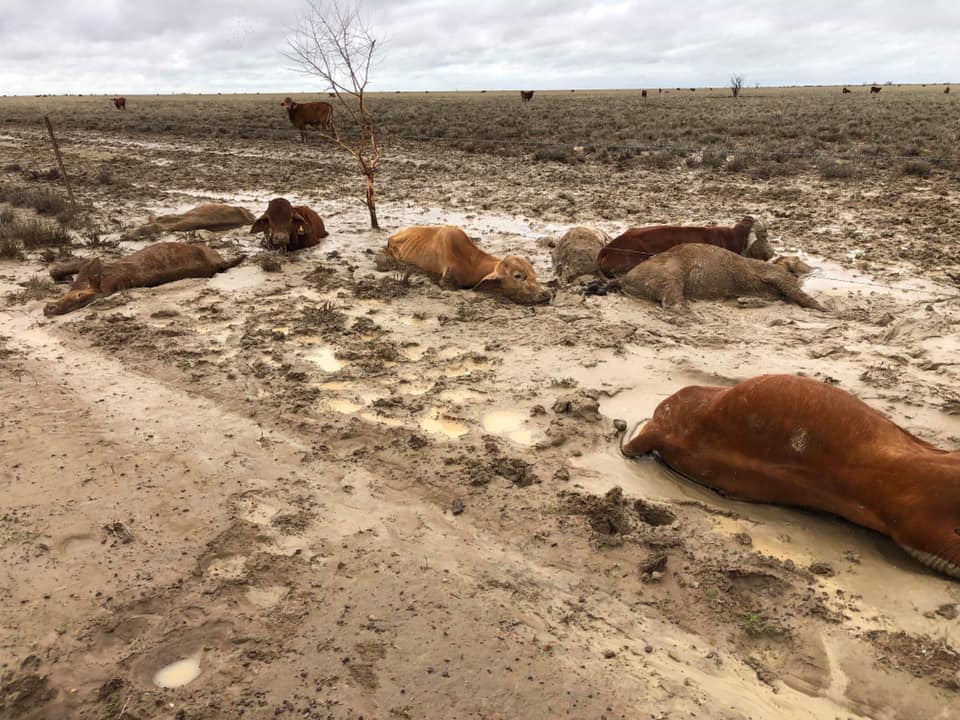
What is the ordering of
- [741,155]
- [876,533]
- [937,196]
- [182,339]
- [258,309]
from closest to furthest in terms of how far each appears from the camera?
[876,533], [182,339], [258,309], [937,196], [741,155]

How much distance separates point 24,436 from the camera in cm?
425

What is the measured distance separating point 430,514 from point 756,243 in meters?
5.94

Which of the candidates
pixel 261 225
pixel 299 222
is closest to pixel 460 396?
pixel 299 222

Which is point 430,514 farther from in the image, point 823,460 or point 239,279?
point 239,279

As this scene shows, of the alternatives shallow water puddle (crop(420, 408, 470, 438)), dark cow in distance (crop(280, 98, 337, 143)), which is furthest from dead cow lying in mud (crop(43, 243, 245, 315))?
dark cow in distance (crop(280, 98, 337, 143))

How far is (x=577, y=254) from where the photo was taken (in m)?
7.82

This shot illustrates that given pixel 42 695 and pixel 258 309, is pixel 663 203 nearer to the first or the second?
pixel 258 309

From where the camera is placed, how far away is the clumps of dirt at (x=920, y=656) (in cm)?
249

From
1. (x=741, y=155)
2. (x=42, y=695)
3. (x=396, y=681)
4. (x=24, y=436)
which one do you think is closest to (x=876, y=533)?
(x=396, y=681)

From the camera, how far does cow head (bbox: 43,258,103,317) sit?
6.54 metres

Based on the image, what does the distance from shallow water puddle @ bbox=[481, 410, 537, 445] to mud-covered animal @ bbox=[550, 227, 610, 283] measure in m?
3.39

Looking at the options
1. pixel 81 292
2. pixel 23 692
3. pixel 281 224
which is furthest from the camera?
pixel 281 224

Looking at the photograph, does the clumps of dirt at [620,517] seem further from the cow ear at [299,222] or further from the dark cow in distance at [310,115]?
the dark cow in distance at [310,115]

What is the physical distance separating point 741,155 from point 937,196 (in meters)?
6.13
